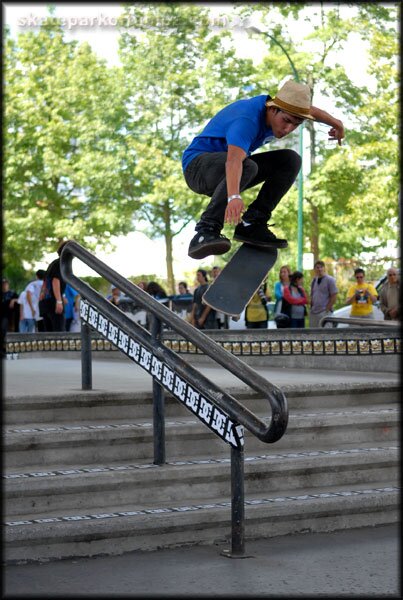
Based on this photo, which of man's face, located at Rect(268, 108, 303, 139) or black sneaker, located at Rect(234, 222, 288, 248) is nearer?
man's face, located at Rect(268, 108, 303, 139)

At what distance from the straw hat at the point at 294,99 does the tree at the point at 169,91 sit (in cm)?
1587

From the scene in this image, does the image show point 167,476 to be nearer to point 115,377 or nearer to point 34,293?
point 115,377

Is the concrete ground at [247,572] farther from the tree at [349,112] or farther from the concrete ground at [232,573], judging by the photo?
the tree at [349,112]

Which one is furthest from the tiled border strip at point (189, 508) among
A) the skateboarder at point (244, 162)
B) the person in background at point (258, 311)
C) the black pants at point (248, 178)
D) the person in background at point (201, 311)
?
the person in background at point (258, 311)

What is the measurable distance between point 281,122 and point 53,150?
27444 millimetres

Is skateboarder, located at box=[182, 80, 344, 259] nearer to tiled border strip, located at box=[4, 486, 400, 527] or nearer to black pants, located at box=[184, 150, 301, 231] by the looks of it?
black pants, located at box=[184, 150, 301, 231]

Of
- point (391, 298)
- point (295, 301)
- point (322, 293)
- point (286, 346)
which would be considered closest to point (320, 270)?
point (322, 293)

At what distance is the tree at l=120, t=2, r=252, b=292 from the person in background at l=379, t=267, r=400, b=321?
31.5ft

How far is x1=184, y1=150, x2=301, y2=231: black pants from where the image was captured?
520cm

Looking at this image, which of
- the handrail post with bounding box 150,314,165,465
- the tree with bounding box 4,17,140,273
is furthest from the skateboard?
the tree with bounding box 4,17,140,273

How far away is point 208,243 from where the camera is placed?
Answer: 17.1ft

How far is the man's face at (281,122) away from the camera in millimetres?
5059

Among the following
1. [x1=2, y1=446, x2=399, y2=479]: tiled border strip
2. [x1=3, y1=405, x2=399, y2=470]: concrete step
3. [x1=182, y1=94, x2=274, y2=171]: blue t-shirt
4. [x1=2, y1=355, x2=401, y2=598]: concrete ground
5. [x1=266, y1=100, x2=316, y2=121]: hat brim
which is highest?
[x1=266, y1=100, x2=316, y2=121]: hat brim

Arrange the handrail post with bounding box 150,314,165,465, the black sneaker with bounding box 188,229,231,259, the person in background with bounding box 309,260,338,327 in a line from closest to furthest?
1. the black sneaker with bounding box 188,229,231,259
2. the handrail post with bounding box 150,314,165,465
3. the person in background with bounding box 309,260,338,327
